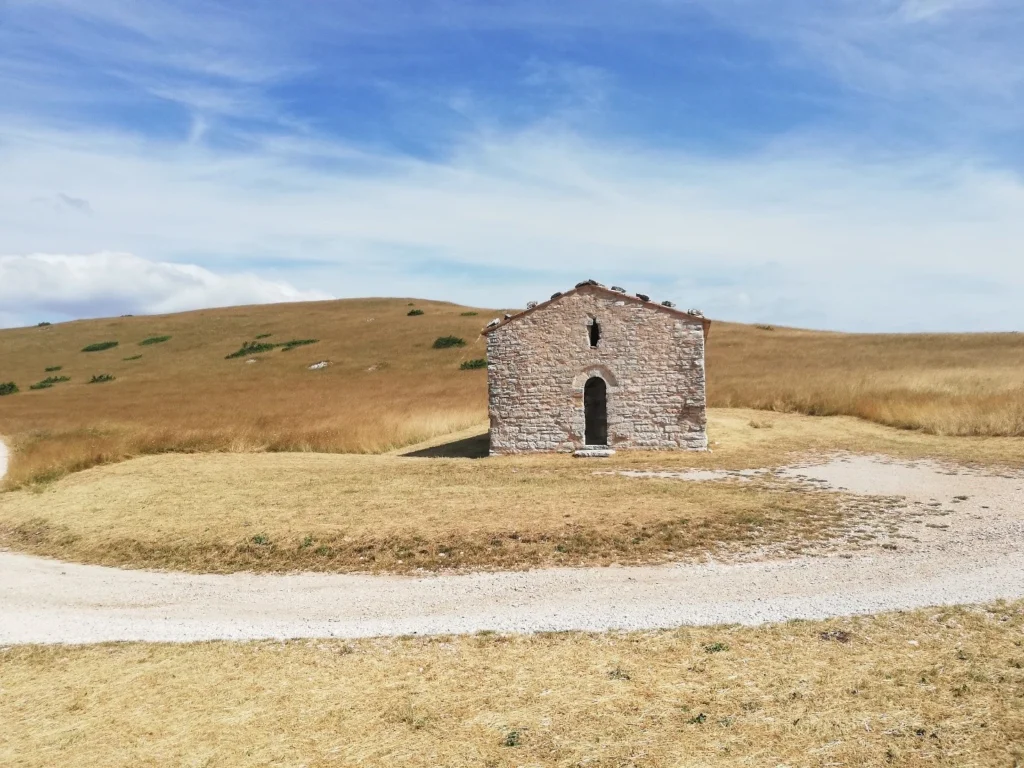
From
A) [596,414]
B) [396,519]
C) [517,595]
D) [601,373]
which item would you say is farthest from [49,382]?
[517,595]

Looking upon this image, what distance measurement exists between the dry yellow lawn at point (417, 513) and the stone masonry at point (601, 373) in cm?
167

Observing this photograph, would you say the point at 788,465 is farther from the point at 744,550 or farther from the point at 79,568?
the point at 79,568

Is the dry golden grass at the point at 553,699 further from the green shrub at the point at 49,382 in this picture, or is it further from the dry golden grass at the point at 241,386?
the green shrub at the point at 49,382

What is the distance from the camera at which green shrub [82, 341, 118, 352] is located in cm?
7175

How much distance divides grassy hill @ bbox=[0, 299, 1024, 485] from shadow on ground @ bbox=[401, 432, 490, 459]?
6.64ft

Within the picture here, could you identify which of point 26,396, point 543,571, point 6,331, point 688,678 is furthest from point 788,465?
point 6,331

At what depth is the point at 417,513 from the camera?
14523 mm

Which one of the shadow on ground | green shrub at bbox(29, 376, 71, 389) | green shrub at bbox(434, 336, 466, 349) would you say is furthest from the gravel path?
green shrub at bbox(29, 376, 71, 389)

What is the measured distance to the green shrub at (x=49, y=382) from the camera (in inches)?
2205

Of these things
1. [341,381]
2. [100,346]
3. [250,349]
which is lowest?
[341,381]

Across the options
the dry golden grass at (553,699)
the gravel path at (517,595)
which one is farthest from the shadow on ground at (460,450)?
the dry golden grass at (553,699)

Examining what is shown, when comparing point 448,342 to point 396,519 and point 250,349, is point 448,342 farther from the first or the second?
point 396,519

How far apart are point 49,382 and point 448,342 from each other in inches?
1158

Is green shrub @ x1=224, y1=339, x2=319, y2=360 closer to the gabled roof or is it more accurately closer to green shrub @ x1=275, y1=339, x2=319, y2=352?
green shrub @ x1=275, y1=339, x2=319, y2=352
